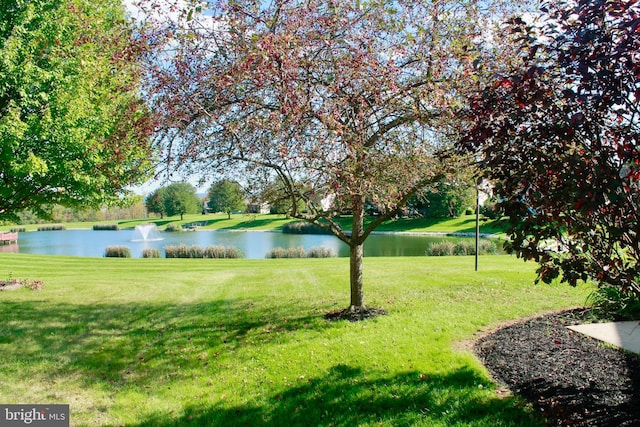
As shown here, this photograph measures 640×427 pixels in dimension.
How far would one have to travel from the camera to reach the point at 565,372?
437 cm

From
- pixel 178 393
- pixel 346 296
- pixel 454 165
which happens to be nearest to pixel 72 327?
pixel 178 393

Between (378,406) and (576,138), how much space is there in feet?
9.36

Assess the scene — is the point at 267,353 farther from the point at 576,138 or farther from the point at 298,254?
the point at 298,254

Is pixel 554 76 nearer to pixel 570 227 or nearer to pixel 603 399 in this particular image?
pixel 570 227

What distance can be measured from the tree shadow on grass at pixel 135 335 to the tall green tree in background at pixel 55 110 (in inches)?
101

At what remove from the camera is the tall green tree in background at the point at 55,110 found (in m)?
7.69

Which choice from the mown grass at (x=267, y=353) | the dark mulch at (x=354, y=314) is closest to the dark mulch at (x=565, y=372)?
the mown grass at (x=267, y=353)

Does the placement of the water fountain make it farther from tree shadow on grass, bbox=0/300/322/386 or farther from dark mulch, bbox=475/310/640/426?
dark mulch, bbox=475/310/640/426

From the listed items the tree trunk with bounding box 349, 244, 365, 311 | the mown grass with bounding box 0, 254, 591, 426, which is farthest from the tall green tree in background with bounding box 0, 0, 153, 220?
the tree trunk with bounding box 349, 244, 365, 311

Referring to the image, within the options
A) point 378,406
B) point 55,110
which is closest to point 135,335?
point 378,406

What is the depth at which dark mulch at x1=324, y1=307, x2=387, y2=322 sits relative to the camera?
7141 millimetres

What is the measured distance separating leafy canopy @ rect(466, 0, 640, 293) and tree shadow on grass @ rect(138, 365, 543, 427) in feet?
4.53

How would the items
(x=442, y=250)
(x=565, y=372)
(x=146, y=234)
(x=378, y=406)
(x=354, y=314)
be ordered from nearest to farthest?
(x=378, y=406), (x=565, y=372), (x=354, y=314), (x=442, y=250), (x=146, y=234)

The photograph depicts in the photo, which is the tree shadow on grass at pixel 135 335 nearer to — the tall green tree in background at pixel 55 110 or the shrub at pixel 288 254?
the tall green tree in background at pixel 55 110
